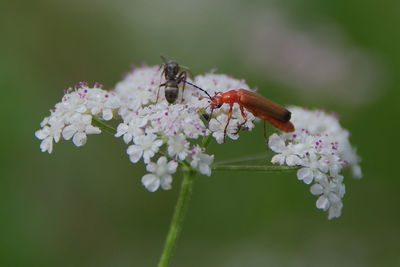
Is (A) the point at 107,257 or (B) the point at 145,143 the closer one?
(B) the point at 145,143

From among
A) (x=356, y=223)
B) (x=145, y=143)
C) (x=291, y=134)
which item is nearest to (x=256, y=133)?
(x=356, y=223)

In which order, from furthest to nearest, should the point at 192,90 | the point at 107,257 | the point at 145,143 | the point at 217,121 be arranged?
the point at 107,257 → the point at 192,90 → the point at 217,121 → the point at 145,143

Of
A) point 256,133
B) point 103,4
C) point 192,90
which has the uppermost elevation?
point 103,4

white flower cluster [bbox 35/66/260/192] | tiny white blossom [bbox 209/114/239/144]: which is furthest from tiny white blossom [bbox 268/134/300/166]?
tiny white blossom [bbox 209/114/239/144]

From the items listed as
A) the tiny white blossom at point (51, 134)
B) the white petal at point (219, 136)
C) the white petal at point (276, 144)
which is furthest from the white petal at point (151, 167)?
the white petal at point (276, 144)

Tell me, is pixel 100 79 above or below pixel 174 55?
below

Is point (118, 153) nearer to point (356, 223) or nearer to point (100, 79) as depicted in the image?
point (100, 79)

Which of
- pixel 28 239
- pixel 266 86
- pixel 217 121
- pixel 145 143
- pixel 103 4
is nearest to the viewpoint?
pixel 145 143
